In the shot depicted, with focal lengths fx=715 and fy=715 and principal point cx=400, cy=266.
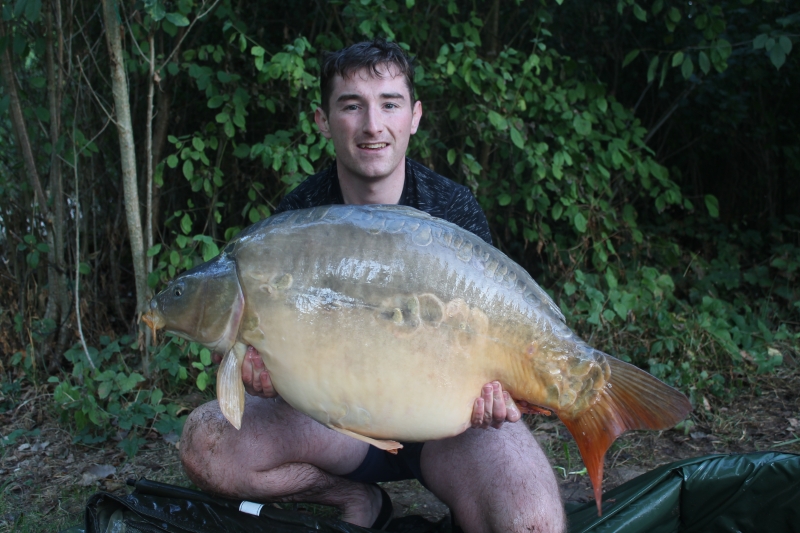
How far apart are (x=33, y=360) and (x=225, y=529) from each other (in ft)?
5.76

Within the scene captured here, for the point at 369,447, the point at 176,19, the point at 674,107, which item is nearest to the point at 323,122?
the point at 176,19

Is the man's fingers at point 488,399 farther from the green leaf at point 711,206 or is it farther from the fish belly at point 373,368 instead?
the green leaf at point 711,206

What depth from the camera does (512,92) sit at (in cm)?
321

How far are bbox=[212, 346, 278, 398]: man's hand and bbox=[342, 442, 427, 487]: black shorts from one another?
43cm

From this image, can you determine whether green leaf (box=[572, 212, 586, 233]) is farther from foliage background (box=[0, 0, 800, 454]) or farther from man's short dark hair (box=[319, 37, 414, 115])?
man's short dark hair (box=[319, 37, 414, 115])

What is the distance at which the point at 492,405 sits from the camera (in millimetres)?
1359

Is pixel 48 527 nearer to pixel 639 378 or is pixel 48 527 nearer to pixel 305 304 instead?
pixel 305 304

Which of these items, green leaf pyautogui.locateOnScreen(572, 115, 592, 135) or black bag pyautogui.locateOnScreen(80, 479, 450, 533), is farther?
green leaf pyautogui.locateOnScreen(572, 115, 592, 135)

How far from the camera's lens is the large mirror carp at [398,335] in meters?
1.33

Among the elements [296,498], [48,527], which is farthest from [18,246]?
[296,498]

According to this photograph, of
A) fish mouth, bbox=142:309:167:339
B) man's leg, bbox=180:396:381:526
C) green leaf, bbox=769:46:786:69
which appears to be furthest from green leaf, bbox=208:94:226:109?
green leaf, bbox=769:46:786:69

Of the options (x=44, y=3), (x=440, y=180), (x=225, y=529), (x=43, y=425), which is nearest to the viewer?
(x=225, y=529)

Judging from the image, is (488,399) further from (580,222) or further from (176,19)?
(580,222)

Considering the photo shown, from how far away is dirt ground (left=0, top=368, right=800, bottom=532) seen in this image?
7.04 ft
